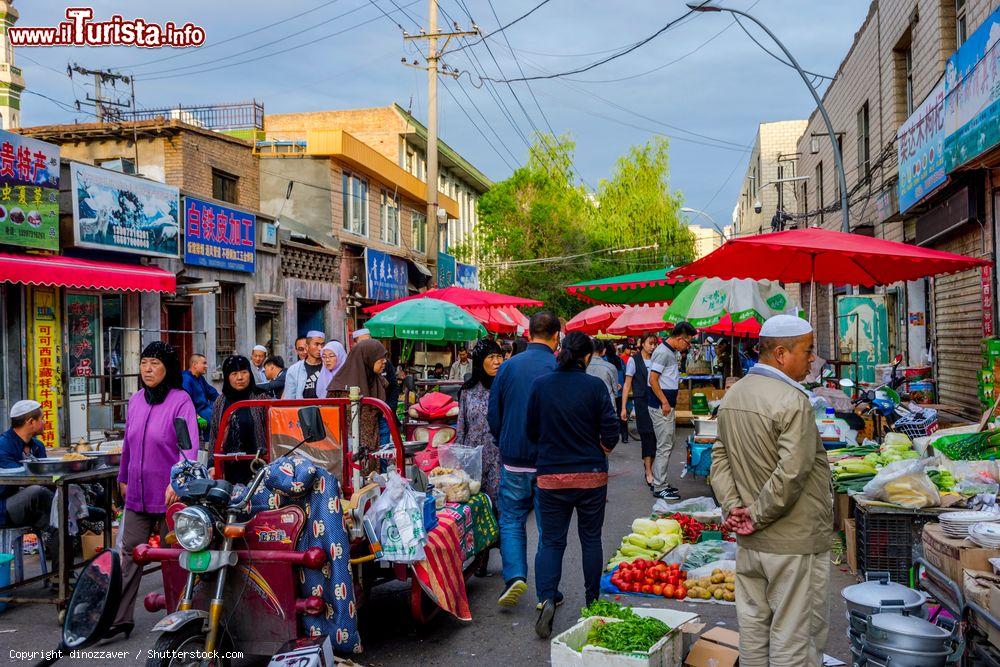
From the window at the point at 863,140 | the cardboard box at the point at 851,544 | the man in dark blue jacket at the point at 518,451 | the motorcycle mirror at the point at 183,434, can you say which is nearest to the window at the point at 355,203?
the window at the point at 863,140

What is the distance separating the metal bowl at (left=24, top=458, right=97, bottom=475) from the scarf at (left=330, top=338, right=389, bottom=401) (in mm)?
2853

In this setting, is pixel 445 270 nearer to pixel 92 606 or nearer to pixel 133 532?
pixel 133 532

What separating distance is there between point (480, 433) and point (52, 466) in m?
3.46

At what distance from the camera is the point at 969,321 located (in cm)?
1187

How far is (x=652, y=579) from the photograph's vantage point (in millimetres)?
6527

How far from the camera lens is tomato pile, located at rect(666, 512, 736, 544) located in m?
7.84

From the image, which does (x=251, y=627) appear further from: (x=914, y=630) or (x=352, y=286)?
(x=352, y=286)

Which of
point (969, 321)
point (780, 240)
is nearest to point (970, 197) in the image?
point (969, 321)

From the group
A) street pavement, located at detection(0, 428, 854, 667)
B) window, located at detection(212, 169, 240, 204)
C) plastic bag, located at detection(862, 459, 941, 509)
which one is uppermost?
window, located at detection(212, 169, 240, 204)

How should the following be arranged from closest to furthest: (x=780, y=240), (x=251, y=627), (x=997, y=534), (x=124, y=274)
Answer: (x=251, y=627)
(x=997, y=534)
(x=780, y=240)
(x=124, y=274)

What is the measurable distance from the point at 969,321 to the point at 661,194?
1225 inches

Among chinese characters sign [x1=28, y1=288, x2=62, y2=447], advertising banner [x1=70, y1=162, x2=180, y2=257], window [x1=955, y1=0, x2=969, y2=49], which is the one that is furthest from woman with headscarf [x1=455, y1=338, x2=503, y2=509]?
window [x1=955, y1=0, x2=969, y2=49]

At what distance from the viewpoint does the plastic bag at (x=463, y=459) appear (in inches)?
275

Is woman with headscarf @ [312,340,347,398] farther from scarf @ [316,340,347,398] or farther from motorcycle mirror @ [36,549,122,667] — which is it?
motorcycle mirror @ [36,549,122,667]
